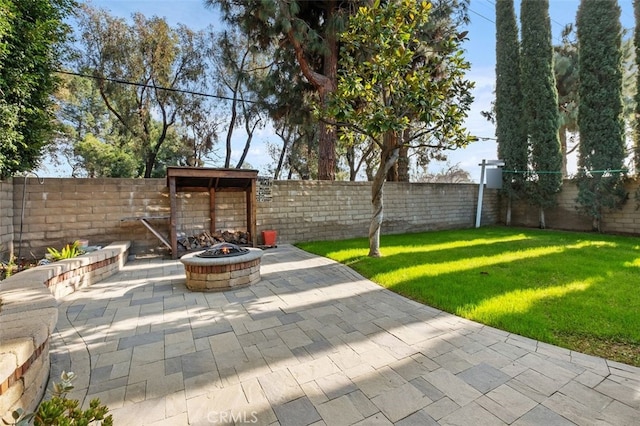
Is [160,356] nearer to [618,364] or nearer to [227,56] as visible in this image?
[618,364]

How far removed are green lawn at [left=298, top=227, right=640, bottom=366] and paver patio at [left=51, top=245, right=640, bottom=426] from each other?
0.34 meters

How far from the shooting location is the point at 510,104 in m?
11.5

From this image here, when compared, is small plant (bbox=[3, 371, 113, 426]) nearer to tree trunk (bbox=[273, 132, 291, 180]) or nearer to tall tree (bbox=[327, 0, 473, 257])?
tall tree (bbox=[327, 0, 473, 257])

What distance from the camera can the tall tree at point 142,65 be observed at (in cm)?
1055

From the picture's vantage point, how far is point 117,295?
154 inches

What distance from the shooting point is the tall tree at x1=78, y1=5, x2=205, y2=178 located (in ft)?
34.6

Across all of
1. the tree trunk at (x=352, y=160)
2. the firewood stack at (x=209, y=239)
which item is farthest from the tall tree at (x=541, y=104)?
Answer: the firewood stack at (x=209, y=239)

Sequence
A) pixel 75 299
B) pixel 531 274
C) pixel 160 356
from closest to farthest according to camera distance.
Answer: pixel 160 356, pixel 75 299, pixel 531 274

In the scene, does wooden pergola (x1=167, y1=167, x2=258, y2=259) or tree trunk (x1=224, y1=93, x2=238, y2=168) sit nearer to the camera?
wooden pergola (x1=167, y1=167, x2=258, y2=259)

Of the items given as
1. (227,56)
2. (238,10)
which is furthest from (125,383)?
(227,56)

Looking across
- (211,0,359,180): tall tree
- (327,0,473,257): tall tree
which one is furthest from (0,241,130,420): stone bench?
(211,0,359,180): tall tree

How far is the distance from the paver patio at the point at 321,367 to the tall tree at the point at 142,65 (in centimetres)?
934

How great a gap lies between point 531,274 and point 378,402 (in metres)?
4.07

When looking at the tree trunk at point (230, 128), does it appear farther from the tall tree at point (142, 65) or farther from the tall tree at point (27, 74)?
the tall tree at point (27, 74)
